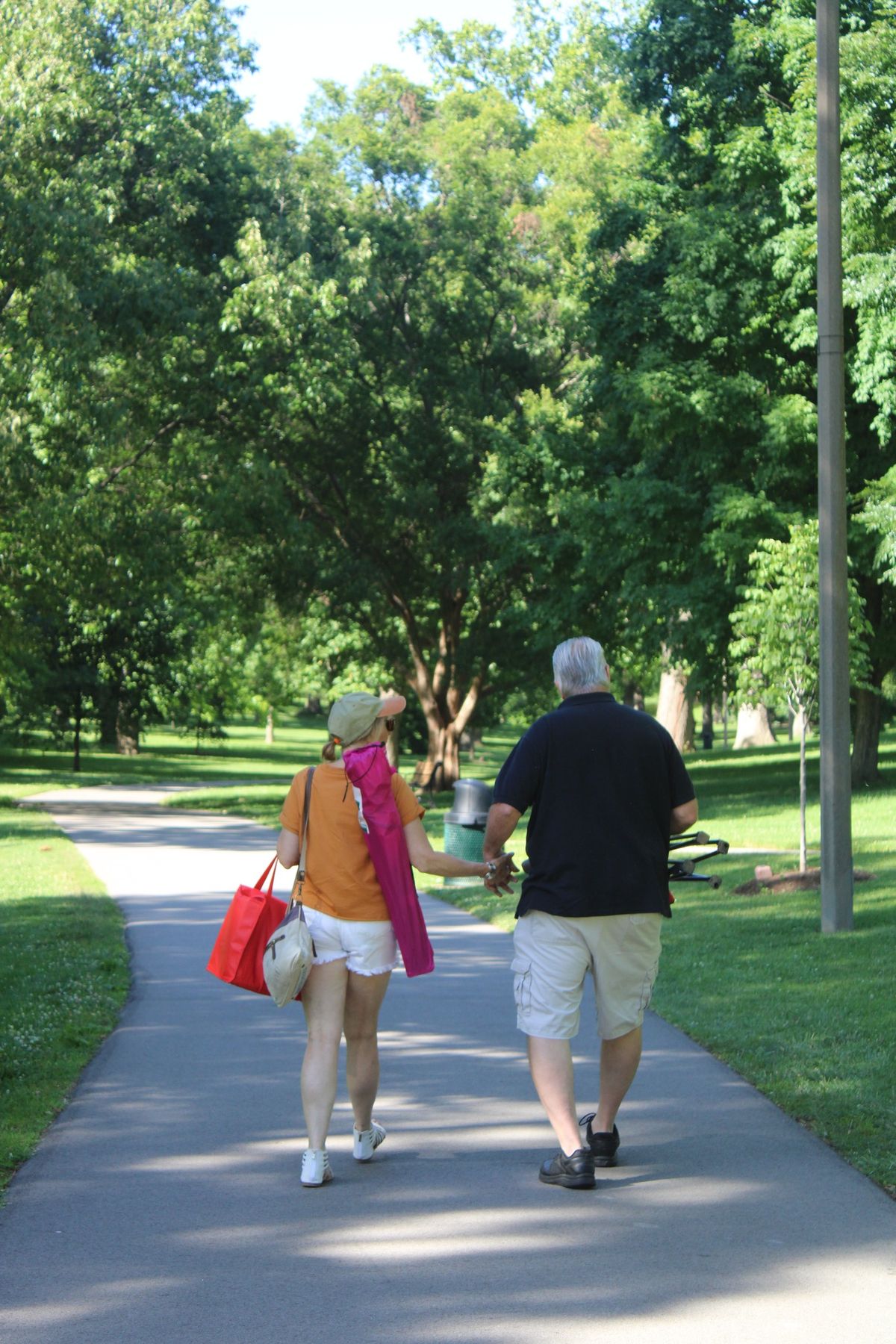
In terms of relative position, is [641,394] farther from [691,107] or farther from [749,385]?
[691,107]

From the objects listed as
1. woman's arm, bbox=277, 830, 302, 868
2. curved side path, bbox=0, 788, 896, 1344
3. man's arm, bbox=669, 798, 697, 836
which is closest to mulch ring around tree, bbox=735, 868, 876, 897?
curved side path, bbox=0, 788, 896, 1344

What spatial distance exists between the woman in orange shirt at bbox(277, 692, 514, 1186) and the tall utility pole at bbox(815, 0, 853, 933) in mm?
6570

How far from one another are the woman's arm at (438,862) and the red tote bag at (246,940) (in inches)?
19.9

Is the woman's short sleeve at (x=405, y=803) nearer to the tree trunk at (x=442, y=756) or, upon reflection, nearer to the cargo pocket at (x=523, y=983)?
the cargo pocket at (x=523, y=983)

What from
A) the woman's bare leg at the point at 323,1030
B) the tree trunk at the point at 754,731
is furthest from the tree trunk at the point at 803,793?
→ the tree trunk at the point at 754,731

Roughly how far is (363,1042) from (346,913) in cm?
52

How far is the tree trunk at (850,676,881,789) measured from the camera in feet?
102

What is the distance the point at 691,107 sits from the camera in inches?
Result: 1095

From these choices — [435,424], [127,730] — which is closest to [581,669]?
[435,424]

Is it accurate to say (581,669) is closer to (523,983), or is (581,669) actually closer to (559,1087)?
(523,983)

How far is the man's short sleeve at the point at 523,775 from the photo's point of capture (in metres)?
5.46

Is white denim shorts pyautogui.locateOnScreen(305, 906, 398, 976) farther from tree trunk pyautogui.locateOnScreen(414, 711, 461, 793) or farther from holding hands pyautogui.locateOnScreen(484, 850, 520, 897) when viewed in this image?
tree trunk pyautogui.locateOnScreen(414, 711, 461, 793)

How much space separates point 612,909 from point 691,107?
25.1 m

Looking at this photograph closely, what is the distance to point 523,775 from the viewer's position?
5.46 m
